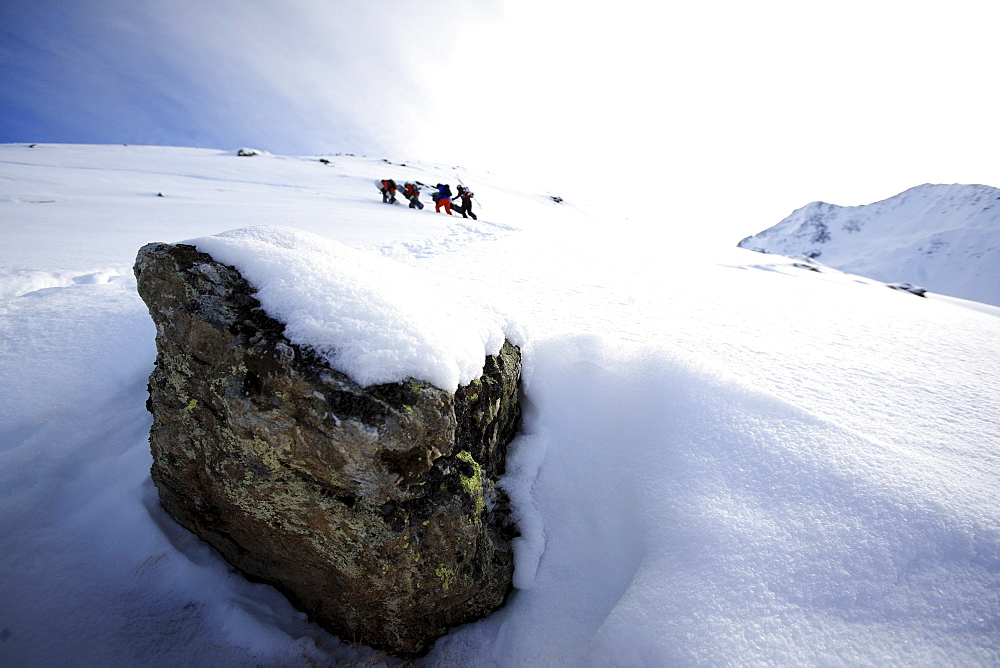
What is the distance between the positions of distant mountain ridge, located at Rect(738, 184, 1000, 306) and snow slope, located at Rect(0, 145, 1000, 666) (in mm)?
57701

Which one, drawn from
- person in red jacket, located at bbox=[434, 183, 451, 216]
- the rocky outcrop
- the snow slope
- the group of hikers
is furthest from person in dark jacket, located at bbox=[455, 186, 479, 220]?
the rocky outcrop

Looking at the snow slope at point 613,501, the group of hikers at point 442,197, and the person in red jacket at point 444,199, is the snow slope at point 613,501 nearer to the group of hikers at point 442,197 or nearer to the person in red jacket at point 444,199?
the group of hikers at point 442,197

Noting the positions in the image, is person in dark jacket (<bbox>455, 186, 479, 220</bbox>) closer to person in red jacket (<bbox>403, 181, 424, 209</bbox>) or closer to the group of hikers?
the group of hikers

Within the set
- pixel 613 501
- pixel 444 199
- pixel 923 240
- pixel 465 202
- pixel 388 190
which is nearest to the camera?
pixel 613 501

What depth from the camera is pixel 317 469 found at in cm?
133

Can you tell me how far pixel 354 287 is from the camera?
153 centimetres

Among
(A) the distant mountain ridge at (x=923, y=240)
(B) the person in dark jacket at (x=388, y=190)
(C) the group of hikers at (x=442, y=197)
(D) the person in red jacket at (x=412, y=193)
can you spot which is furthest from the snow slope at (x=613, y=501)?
(A) the distant mountain ridge at (x=923, y=240)

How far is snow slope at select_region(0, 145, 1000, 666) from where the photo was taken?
1.26 metres

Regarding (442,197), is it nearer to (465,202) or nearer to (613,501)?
(465,202)

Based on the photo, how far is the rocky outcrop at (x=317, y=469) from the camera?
1300 mm

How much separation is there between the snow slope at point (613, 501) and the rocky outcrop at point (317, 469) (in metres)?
0.12

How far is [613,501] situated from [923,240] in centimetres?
6752

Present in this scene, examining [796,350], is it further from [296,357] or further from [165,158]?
[165,158]

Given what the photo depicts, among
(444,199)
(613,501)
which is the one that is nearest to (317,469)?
(613,501)
